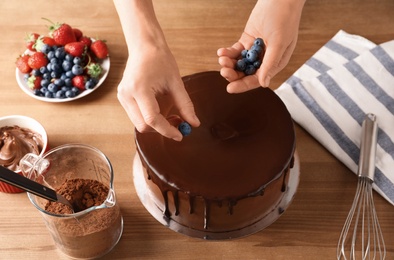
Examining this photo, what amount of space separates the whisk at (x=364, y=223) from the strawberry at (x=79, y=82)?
0.71 m

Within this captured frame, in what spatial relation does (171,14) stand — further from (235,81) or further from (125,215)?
(125,215)

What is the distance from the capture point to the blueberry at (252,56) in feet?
3.73

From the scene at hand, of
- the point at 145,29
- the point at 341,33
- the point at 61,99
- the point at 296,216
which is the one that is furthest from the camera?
the point at 341,33

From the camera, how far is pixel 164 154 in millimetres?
1103

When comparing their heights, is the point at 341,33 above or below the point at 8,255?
above

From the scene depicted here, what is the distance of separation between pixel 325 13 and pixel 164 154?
773mm

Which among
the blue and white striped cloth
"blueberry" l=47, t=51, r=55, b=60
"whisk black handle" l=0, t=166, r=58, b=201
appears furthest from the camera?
"blueberry" l=47, t=51, r=55, b=60

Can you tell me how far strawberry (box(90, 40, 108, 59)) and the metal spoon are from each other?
0.50 metres

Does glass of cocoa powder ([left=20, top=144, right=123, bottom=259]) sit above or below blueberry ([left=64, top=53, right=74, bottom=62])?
below

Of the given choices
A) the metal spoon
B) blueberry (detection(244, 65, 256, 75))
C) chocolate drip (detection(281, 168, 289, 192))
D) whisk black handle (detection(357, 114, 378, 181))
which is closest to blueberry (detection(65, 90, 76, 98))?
the metal spoon

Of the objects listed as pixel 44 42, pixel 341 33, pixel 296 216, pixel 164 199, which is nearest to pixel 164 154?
pixel 164 199

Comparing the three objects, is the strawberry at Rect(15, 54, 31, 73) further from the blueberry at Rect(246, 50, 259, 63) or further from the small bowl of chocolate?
the blueberry at Rect(246, 50, 259, 63)

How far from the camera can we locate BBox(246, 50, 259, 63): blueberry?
1.14 m

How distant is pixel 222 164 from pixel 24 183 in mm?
393
